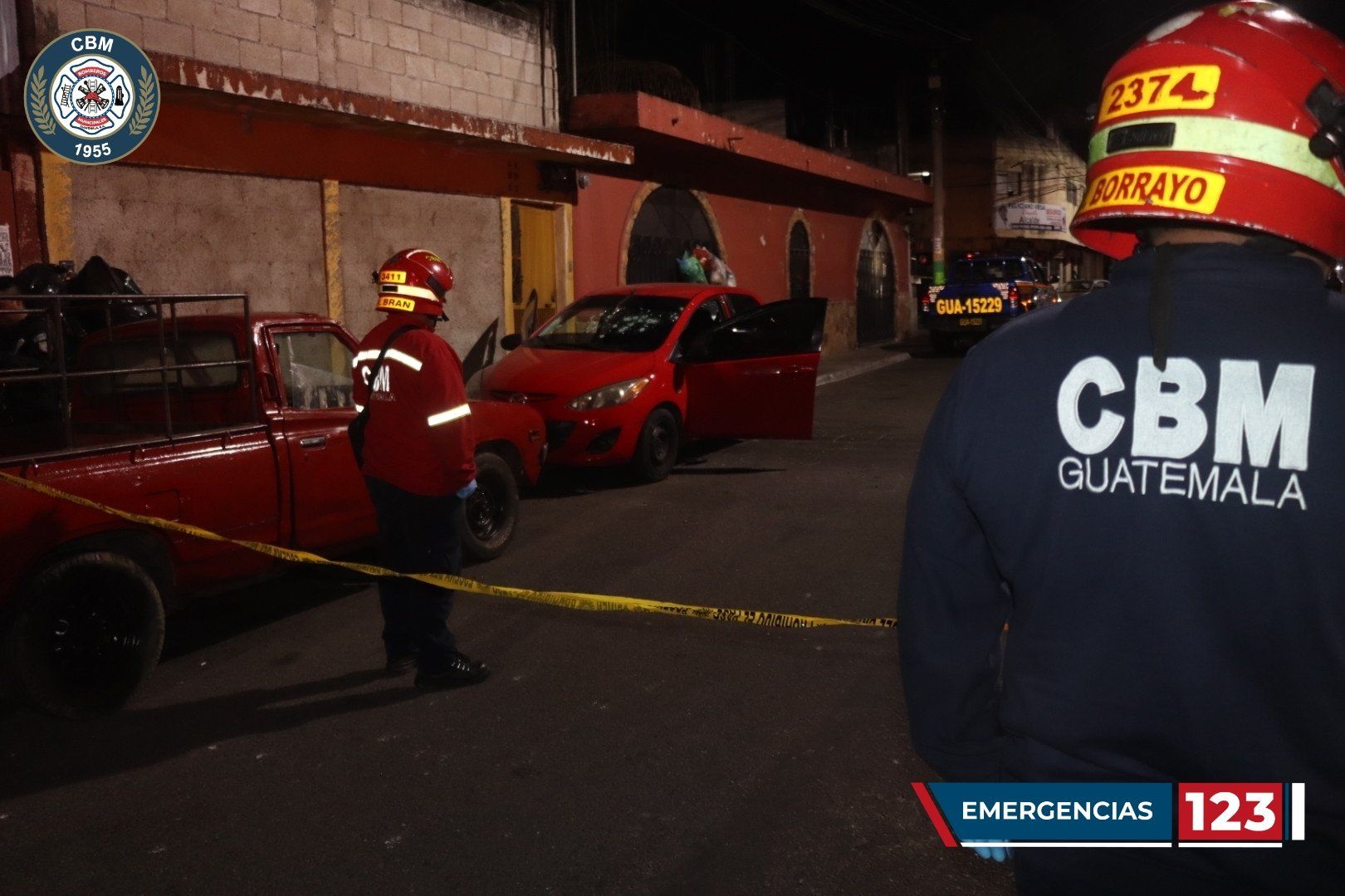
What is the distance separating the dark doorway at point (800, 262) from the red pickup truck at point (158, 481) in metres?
17.4

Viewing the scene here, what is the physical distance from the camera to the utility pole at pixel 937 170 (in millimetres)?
27125

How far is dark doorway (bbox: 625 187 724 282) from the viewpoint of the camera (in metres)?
17.8

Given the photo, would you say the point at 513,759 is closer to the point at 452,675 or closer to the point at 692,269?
the point at 452,675

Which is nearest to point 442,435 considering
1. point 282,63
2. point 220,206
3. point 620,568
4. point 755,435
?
point 620,568

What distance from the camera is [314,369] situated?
244 inches

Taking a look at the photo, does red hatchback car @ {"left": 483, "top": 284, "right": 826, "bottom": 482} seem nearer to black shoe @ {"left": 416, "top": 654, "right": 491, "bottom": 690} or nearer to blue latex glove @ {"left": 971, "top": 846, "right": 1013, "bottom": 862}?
black shoe @ {"left": 416, "top": 654, "right": 491, "bottom": 690}

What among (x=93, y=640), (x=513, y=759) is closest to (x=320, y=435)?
(x=93, y=640)

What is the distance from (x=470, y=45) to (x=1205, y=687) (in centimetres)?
1400

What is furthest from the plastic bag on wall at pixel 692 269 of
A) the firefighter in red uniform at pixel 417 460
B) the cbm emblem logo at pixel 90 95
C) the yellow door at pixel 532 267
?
the firefighter in red uniform at pixel 417 460

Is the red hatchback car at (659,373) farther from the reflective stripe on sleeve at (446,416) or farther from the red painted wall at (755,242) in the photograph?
the red painted wall at (755,242)

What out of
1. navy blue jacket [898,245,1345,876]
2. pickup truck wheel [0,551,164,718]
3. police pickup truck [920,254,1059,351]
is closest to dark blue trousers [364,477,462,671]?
pickup truck wheel [0,551,164,718]

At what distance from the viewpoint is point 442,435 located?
15.9ft

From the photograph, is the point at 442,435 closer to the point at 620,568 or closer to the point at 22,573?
the point at 22,573

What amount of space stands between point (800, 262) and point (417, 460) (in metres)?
20.0
